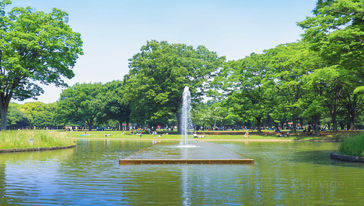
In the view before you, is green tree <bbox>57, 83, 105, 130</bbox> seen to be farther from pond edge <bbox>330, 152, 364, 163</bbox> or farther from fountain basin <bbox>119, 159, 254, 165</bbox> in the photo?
pond edge <bbox>330, 152, 364, 163</bbox>

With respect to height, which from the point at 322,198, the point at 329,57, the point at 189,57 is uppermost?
the point at 189,57

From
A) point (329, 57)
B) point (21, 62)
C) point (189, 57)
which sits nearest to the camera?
point (329, 57)

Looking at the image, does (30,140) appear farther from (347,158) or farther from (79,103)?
(79,103)

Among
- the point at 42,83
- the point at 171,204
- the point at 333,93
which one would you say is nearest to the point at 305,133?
the point at 333,93

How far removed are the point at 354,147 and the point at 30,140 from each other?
1025 inches

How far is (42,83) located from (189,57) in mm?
42797

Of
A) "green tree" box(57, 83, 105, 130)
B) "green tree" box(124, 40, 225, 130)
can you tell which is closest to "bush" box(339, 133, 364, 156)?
"green tree" box(124, 40, 225, 130)

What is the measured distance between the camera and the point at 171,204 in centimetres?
893

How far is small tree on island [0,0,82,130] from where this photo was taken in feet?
113

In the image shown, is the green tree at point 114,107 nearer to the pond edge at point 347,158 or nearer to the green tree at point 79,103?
the green tree at point 79,103

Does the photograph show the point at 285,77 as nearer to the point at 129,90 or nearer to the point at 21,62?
the point at 129,90

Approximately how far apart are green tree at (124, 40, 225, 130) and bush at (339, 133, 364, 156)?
47.5m

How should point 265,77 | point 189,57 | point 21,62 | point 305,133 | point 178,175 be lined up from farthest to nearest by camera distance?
point 189,57 < point 265,77 < point 305,133 < point 21,62 < point 178,175

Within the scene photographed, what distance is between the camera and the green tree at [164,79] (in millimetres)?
70500
